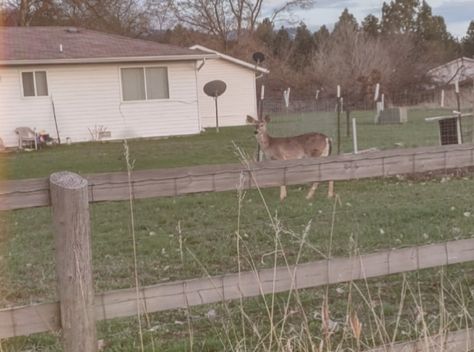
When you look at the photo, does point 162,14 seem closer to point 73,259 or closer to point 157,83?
point 157,83

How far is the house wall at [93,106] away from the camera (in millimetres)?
20844

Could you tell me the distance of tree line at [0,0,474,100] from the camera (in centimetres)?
3716

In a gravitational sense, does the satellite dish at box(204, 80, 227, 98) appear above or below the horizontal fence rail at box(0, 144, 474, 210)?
above

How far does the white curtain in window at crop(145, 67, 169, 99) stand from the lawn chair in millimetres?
4148

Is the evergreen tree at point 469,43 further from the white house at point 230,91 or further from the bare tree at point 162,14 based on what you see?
the white house at point 230,91

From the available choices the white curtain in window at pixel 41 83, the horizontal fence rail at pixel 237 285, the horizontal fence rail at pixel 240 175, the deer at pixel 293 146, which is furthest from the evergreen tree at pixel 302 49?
the horizontal fence rail at pixel 237 285

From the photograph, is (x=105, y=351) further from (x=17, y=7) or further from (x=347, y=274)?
(x=17, y=7)

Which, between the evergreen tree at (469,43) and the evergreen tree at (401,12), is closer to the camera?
the evergreen tree at (469,43)

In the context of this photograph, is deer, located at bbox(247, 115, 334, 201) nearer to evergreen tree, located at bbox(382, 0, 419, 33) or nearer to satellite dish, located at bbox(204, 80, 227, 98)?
satellite dish, located at bbox(204, 80, 227, 98)

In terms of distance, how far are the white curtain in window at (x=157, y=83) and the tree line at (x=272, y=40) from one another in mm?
14103

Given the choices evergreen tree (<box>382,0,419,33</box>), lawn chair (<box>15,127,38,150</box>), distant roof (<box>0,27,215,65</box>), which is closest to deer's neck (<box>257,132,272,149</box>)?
lawn chair (<box>15,127,38,150</box>)

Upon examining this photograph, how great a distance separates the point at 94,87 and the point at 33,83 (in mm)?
1953

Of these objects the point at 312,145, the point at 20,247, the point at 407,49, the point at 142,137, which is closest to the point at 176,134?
the point at 142,137

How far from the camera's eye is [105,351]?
3.77 m
